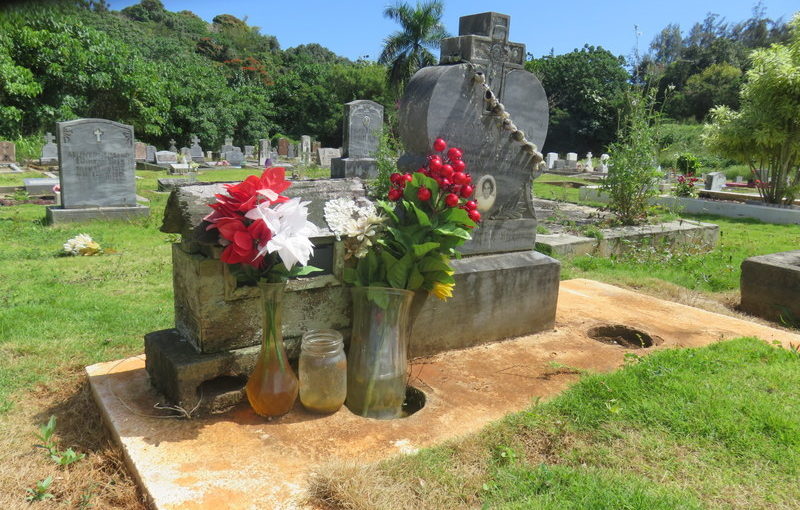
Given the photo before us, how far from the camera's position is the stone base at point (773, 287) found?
462 cm

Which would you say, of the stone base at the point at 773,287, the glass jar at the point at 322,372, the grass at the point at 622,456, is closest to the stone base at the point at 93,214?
the glass jar at the point at 322,372

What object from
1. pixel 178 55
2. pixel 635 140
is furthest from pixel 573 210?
pixel 178 55

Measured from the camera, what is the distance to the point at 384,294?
8.83 feet

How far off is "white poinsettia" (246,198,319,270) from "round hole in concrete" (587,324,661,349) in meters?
2.45

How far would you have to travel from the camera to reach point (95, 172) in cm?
898

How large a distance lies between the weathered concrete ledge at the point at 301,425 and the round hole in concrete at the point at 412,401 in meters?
0.05

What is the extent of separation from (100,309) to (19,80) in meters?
21.7

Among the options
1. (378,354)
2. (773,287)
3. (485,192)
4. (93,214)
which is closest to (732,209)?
(773,287)

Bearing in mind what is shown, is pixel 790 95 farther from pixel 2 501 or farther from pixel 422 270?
pixel 2 501

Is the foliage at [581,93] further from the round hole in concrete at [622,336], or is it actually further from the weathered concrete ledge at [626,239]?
the round hole in concrete at [622,336]

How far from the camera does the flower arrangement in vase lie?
2.23 meters

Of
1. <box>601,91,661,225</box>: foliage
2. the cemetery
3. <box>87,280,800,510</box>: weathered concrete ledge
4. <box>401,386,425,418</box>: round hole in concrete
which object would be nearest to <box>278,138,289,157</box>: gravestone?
<box>601,91,661,225</box>: foliage

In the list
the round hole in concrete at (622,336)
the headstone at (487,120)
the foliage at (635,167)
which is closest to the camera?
the headstone at (487,120)

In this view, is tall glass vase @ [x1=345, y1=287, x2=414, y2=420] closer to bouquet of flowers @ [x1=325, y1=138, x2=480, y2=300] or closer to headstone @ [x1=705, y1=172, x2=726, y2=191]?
bouquet of flowers @ [x1=325, y1=138, x2=480, y2=300]
